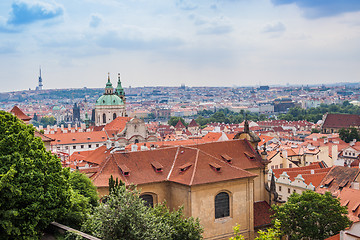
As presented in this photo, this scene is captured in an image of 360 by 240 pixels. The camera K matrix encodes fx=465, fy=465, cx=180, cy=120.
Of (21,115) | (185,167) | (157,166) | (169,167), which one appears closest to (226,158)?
(185,167)

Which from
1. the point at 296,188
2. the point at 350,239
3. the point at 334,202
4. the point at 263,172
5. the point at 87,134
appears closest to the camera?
the point at 350,239

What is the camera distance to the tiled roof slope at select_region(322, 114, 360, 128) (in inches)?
6137

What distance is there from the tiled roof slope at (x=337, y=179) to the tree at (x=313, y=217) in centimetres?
1388

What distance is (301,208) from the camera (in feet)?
120

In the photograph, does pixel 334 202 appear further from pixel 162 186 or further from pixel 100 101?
pixel 100 101

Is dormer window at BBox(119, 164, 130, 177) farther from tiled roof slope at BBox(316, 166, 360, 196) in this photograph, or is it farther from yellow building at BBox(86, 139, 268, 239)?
tiled roof slope at BBox(316, 166, 360, 196)

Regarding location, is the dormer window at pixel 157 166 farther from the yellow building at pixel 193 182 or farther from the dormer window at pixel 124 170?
the dormer window at pixel 124 170

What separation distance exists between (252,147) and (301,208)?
31.7 feet

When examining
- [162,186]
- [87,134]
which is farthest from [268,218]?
[87,134]

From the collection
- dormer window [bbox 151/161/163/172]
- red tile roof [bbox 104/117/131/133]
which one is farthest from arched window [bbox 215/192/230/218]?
red tile roof [bbox 104/117/131/133]

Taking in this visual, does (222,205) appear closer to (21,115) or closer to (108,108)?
(21,115)

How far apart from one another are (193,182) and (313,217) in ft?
31.7

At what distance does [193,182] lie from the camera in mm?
35781

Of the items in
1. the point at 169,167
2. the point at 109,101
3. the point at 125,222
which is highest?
the point at 109,101
